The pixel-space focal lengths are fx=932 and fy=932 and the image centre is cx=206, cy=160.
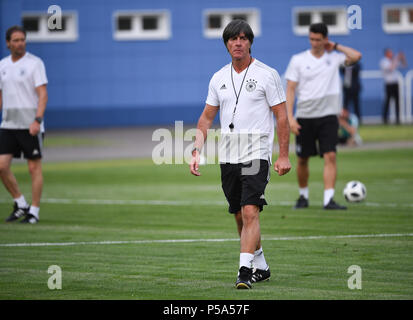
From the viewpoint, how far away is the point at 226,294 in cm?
768

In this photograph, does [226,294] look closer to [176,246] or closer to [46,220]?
[176,246]

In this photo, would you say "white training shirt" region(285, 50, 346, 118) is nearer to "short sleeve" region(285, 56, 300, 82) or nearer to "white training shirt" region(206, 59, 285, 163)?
"short sleeve" region(285, 56, 300, 82)

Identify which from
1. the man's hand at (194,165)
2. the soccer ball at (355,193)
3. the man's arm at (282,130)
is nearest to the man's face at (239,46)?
the man's arm at (282,130)

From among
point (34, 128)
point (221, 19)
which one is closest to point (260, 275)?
point (34, 128)

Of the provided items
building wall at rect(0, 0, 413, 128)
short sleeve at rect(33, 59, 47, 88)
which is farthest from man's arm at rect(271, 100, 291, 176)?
building wall at rect(0, 0, 413, 128)

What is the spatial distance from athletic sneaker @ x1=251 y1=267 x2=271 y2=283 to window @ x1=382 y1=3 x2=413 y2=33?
30.7m

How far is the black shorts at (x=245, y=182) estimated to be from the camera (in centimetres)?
823

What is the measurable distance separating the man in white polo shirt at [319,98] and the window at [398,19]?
24.7 meters

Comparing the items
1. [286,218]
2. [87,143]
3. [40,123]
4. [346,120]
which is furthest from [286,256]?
[87,143]

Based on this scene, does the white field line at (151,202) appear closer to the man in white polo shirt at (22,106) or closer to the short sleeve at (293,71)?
the short sleeve at (293,71)

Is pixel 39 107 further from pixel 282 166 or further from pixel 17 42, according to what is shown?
pixel 282 166

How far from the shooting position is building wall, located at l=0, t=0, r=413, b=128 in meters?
36.3

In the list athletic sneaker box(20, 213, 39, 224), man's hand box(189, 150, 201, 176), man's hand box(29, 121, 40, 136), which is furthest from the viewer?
athletic sneaker box(20, 213, 39, 224)

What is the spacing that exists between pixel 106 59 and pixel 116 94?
143cm
